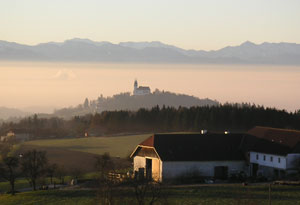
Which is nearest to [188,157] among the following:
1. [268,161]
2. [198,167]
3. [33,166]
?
[198,167]

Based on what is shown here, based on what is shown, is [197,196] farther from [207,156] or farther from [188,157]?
[207,156]

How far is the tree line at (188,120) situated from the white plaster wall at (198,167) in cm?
4994

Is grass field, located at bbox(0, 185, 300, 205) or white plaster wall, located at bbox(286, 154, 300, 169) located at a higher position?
white plaster wall, located at bbox(286, 154, 300, 169)

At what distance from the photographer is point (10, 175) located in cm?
5462

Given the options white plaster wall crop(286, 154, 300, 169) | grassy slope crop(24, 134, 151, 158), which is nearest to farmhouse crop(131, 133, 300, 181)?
white plaster wall crop(286, 154, 300, 169)

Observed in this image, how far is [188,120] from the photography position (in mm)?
118188

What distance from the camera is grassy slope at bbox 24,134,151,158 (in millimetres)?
85162

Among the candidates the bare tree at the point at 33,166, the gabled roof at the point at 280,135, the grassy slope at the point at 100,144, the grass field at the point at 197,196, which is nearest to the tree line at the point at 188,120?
the grassy slope at the point at 100,144

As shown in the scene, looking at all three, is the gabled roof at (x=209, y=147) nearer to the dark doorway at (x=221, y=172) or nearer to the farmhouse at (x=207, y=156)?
the farmhouse at (x=207, y=156)

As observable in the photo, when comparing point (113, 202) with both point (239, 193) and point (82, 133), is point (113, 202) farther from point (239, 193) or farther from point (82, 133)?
point (82, 133)

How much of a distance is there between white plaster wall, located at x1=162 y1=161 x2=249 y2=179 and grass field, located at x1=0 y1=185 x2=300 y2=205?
21.4ft

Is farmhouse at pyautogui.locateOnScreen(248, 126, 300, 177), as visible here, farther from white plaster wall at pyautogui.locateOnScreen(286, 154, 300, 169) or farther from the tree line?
the tree line

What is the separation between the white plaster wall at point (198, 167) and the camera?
5322 centimetres

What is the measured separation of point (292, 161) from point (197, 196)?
1322cm
